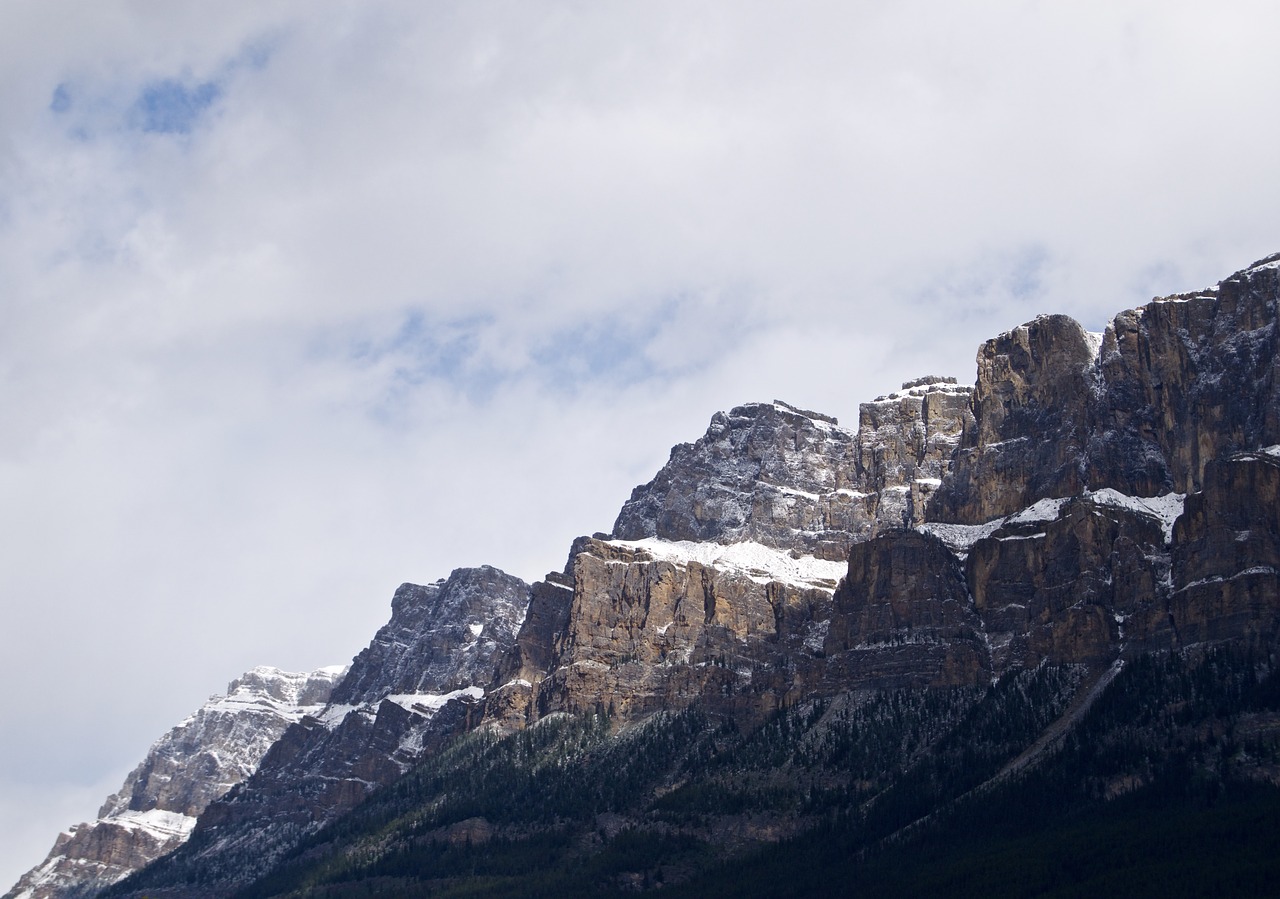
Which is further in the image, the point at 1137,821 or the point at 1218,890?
the point at 1137,821

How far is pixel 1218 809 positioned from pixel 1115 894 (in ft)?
74.0

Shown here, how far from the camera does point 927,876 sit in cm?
19888

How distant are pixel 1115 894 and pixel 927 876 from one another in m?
26.2

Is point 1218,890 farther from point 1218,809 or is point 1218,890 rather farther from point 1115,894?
point 1218,809

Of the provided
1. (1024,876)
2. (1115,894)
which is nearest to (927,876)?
(1024,876)

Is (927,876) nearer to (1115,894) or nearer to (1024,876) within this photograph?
(1024,876)

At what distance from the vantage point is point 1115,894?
177500 mm

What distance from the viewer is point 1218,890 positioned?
17262cm

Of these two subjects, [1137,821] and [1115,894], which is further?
[1137,821]

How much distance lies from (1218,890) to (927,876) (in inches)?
1389

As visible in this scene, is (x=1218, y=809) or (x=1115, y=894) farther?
(x=1218, y=809)

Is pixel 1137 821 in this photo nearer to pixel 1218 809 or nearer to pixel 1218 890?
pixel 1218 809

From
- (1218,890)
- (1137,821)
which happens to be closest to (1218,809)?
(1137,821)

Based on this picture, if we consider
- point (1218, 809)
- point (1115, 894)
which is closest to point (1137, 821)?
point (1218, 809)
